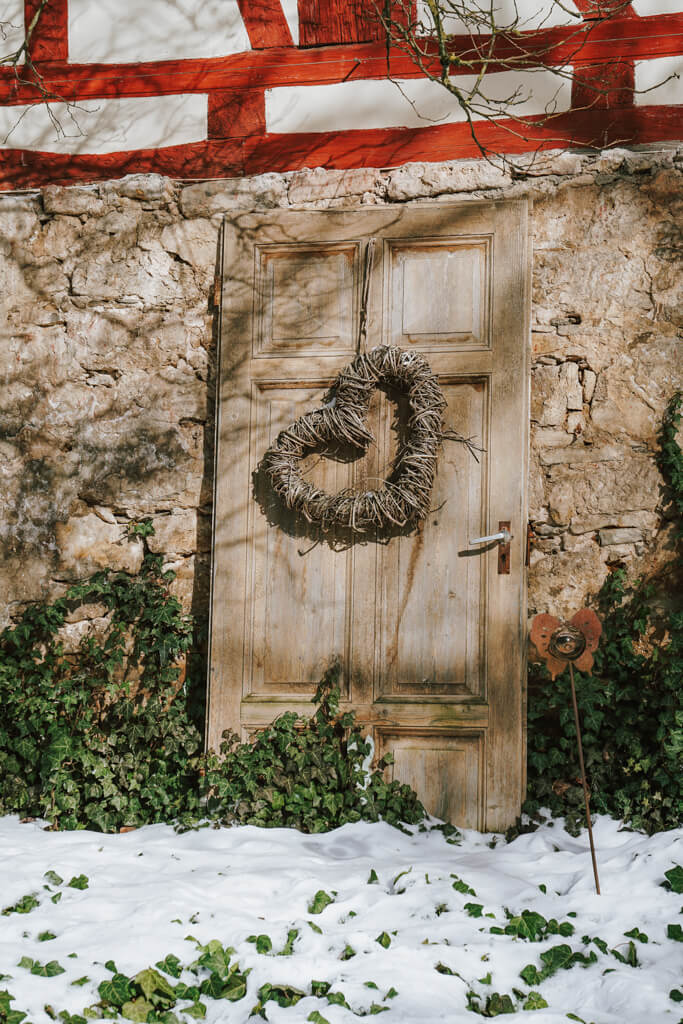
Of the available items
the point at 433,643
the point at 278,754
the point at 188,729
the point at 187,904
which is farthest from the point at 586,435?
the point at 187,904

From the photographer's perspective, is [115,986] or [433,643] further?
[433,643]

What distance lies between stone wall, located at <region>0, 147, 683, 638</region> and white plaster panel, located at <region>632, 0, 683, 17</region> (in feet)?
1.96

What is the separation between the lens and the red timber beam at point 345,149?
3865 mm

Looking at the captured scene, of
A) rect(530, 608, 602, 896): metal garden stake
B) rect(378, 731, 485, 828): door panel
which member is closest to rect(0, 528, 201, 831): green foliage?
rect(378, 731, 485, 828): door panel

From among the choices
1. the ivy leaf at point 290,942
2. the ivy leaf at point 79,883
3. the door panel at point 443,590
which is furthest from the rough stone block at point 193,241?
the ivy leaf at point 290,942

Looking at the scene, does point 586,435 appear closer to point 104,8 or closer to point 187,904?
point 187,904

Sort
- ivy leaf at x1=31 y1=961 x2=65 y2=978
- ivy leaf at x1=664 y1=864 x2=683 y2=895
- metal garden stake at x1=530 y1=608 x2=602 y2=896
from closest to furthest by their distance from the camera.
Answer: ivy leaf at x1=31 y1=961 x2=65 y2=978
ivy leaf at x1=664 y1=864 x2=683 y2=895
metal garden stake at x1=530 y1=608 x2=602 y2=896

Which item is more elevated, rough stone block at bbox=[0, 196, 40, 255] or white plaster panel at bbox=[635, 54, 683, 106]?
white plaster panel at bbox=[635, 54, 683, 106]

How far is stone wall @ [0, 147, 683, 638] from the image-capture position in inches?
149

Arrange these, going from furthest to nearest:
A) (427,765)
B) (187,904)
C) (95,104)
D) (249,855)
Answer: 1. (95,104)
2. (427,765)
3. (249,855)
4. (187,904)

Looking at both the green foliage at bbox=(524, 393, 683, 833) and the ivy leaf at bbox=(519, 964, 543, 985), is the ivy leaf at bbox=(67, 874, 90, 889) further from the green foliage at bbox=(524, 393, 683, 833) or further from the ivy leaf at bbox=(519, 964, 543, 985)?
the green foliage at bbox=(524, 393, 683, 833)

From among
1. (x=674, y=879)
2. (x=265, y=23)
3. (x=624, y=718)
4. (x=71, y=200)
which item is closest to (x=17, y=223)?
(x=71, y=200)

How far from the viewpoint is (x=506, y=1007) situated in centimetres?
232

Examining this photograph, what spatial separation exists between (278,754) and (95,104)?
306cm
